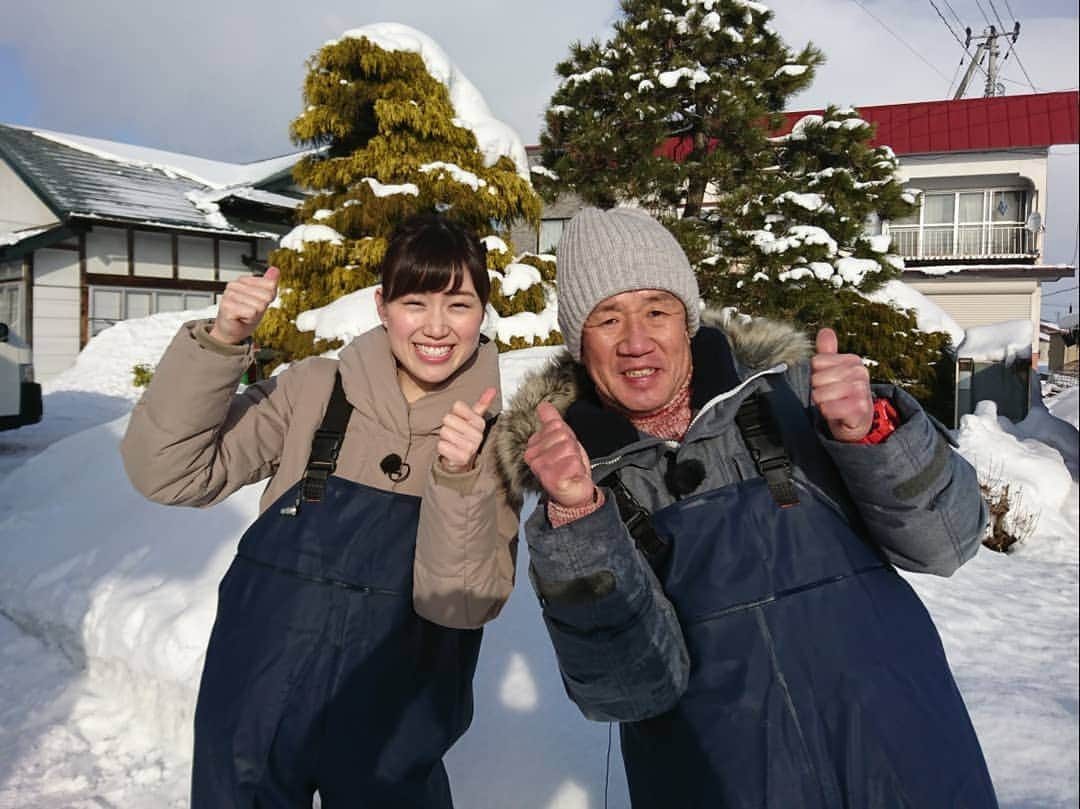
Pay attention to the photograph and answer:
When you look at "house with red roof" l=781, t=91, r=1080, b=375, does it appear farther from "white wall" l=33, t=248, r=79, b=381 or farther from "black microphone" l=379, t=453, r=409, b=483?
"white wall" l=33, t=248, r=79, b=381

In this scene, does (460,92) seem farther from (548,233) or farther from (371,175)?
(548,233)

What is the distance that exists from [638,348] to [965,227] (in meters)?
9.72

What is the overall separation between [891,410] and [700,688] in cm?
55

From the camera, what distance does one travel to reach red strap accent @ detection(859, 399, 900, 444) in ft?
3.59

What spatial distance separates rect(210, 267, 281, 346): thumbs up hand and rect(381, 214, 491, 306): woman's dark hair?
268mm

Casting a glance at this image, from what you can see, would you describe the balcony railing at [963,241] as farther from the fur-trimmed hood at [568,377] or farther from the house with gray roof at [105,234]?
the house with gray roof at [105,234]

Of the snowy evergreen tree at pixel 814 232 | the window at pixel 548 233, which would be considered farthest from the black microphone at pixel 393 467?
the window at pixel 548 233

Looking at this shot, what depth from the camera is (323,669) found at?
1.46 meters

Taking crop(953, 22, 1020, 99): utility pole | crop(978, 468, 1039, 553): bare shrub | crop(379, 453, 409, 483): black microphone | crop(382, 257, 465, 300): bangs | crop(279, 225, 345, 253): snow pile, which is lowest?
crop(978, 468, 1039, 553): bare shrub

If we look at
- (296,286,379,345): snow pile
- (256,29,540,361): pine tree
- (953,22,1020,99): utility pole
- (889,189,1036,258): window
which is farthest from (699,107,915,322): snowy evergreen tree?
(953,22,1020,99): utility pole

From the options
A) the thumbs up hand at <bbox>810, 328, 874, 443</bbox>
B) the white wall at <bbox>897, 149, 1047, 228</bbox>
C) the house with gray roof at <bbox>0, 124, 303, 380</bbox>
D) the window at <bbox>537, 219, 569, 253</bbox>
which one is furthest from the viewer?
the window at <bbox>537, 219, 569, 253</bbox>

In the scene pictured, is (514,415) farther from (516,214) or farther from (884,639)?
(516,214)

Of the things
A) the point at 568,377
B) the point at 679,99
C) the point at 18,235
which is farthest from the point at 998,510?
the point at 18,235

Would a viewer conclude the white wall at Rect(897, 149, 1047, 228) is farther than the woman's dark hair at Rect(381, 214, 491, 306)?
Yes
